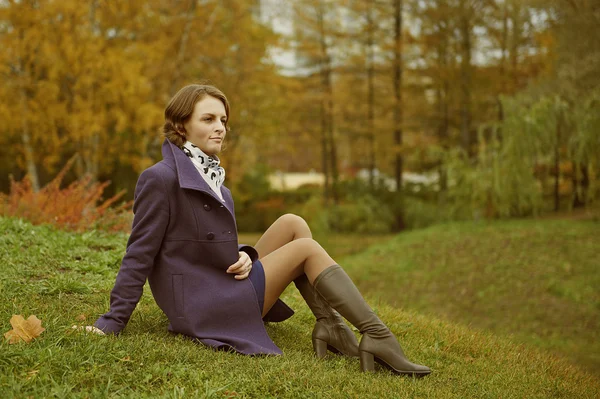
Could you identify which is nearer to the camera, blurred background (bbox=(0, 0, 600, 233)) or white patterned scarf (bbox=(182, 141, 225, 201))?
white patterned scarf (bbox=(182, 141, 225, 201))

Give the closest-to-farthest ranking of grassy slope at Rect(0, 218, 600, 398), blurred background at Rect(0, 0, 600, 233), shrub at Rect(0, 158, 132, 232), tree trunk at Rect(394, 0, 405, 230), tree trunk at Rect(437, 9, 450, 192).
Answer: grassy slope at Rect(0, 218, 600, 398)
shrub at Rect(0, 158, 132, 232)
blurred background at Rect(0, 0, 600, 233)
tree trunk at Rect(437, 9, 450, 192)
tree trunk at Rect(394, 0, 405, 230)

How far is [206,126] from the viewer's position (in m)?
3.03

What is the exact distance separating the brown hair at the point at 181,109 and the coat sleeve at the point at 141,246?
0.28m

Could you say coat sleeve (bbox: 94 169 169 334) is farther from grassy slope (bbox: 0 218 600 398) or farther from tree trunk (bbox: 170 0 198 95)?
tree trunk (bbox: 170 0 198 95)

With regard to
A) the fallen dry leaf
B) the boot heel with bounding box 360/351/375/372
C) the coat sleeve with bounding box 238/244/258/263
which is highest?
the coat sleeve with bounding box 238/244/258/263

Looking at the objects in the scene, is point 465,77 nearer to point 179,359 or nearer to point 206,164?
point 206,164

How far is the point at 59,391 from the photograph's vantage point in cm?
232

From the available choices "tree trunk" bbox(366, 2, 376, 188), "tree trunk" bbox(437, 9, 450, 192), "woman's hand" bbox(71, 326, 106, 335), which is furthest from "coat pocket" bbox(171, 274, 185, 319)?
"tree trunk" bbox(366, 2, 376, 188)

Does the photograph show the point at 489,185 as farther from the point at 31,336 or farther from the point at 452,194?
the point at 31,336

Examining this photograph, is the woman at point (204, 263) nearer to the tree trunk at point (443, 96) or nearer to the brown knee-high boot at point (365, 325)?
the brown knee-high boot at point (365, 325)

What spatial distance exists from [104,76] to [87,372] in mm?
9193

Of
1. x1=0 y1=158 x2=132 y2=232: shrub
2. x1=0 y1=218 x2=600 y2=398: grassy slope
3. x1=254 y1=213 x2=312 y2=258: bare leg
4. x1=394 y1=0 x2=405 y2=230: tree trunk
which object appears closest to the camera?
x1=0 y1=218 x2=600 y2=398: grassy slope

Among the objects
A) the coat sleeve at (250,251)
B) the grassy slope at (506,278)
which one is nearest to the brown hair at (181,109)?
the coat sleeve at (250,251)

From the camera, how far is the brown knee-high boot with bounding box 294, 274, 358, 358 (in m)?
3.26
